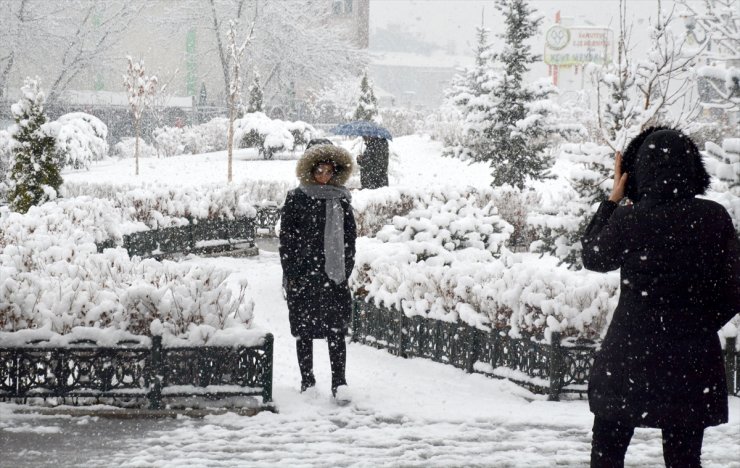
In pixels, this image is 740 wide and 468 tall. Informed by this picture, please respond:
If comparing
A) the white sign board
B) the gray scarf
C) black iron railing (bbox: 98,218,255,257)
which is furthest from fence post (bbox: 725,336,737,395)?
the white sign board

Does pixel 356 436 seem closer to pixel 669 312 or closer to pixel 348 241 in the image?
pixel 348 241

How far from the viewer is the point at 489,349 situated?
7699 millimetres

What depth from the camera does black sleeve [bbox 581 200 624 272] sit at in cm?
327

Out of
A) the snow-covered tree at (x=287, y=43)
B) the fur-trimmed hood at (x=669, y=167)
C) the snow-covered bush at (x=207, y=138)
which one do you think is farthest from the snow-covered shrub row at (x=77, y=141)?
the fur-trimmed hood at (x=669, y=167)

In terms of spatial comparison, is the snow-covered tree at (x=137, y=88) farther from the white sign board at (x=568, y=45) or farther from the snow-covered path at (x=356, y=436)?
the white sign board at (x=568, y=45)

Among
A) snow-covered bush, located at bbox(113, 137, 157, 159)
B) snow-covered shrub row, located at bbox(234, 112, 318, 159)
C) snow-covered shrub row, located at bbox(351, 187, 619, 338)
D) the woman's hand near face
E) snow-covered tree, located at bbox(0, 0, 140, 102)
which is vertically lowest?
snow-covered shrub row, located at bbox(351, 187, 619, 338)

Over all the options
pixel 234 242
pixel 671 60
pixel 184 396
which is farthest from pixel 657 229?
pixel 234 242

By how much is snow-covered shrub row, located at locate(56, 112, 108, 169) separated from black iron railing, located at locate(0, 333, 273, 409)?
78.5ft

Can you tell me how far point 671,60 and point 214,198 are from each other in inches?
394

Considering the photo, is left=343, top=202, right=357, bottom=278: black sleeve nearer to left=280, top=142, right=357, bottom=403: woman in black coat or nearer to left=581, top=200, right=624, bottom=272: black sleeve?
left=280, top=142, right=357, bottom=403: woman in black coat

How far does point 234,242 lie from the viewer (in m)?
16.3

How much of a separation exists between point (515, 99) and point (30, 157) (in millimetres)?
12085

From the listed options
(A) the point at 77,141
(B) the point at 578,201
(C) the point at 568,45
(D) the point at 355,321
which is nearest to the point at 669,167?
(D) the point at 355,321

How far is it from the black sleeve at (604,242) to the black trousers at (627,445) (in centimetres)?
60
